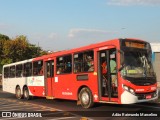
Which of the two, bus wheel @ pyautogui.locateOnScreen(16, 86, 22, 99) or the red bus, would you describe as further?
bus wheel @ pyautogui.locateOnScreen(16, 86, 22, 99)

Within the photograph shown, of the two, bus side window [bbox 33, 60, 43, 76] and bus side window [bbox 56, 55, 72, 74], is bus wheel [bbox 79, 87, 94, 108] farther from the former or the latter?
bus side window [bbox 33, 60, 43, 76]

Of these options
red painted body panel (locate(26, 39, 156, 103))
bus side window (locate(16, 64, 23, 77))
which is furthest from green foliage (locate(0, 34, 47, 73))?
red painted body panel (locate(26, 39, 156, 103))

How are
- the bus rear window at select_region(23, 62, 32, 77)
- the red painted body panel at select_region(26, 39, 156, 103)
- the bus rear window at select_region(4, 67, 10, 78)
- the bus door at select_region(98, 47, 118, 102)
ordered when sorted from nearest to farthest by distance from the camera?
the red painted body panel at select_region(26, 39, 156, 103)
the bus door at select_region(98, 47, 118, 102)
the bus rear window at select_region(23, 62, 32, 77)
the bus rear window at select_region(4, 67, 10, 78)

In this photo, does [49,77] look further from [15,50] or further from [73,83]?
[15,50]

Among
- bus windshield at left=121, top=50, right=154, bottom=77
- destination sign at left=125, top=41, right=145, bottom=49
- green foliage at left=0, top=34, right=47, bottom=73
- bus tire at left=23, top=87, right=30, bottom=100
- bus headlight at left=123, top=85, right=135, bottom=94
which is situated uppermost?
green foliage at left=0, top=34, right=47, bottom=73

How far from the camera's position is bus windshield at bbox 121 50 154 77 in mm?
12664

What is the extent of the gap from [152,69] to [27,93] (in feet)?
36.9

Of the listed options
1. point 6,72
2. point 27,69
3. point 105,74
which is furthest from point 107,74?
point 6,72

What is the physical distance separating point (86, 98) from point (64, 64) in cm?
282

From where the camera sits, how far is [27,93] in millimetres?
22328

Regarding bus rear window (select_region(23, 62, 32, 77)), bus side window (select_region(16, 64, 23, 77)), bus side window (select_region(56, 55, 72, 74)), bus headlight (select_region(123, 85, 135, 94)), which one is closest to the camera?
bus headlight (select_region(123, 85, 135, 94))

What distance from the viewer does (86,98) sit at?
14727 mm

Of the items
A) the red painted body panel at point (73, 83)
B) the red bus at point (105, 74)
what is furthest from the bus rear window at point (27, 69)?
the red bus at point (105, 74)

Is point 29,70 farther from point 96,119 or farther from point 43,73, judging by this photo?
point 96,119
